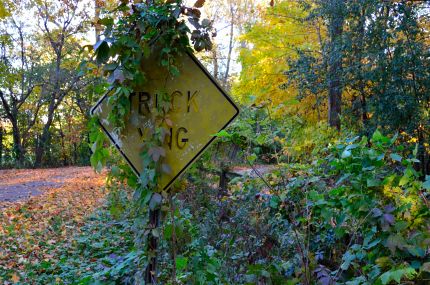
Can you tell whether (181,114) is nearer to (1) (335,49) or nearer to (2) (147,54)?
(2) (147,54)

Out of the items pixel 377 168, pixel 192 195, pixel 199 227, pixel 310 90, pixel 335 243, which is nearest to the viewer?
pixel 377 168

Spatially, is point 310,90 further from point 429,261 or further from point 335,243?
point 429,261

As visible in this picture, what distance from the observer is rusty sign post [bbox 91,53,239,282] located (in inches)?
106

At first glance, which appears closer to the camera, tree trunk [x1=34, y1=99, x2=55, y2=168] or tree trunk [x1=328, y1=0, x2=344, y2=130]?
tree trunk [x1=328, y1=0, x2=344, y2=130]

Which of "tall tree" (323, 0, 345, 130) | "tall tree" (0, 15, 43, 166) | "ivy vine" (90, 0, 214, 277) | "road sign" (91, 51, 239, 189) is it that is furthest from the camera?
"tall tree" (0, 15, 43, 166)

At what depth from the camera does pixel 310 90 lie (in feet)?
39.7

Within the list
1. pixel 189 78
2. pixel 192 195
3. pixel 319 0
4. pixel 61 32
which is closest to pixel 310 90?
pixel 319 0

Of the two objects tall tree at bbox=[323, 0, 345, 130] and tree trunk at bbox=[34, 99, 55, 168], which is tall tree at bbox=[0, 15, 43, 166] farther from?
tall tree at bbox=[323, 0, 345, 130]

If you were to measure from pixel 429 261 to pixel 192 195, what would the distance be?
566 centimetres

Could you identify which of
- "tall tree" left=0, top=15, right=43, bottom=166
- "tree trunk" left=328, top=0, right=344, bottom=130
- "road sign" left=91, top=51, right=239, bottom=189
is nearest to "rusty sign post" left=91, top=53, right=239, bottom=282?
"road sign" left=91, top=51, right=239, bottom=189

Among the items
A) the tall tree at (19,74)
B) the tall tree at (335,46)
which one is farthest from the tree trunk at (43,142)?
the tall tree at (335,46)

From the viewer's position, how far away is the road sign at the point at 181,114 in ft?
8.84

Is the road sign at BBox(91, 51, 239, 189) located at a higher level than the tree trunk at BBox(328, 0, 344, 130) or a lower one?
lower

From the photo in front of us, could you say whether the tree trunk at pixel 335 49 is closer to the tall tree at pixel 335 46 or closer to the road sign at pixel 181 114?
the tall tree at pixel 335 46
